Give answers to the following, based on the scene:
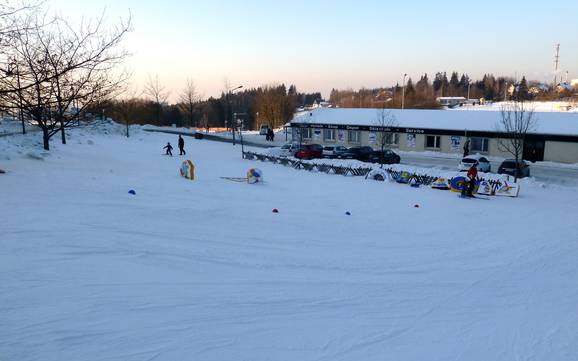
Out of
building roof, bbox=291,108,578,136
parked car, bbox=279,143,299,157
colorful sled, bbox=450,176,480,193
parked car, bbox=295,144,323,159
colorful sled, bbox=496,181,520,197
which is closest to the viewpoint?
colorful sled, bbox=496,181,520,197

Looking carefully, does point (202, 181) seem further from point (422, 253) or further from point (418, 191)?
point (422, 253)

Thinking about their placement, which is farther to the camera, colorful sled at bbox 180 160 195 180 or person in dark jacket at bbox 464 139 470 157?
person in dark jacket at bbox 464 139 470 157

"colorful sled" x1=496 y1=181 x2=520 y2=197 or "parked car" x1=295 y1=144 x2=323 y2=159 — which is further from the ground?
"parked car" x1=295 y1=144 x2=323 y2=159

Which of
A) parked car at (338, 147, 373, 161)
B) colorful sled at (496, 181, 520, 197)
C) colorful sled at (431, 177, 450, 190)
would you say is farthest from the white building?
colorful sled at (496, 181, 520, 197)

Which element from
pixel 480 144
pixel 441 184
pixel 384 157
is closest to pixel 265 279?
pixel 441 184

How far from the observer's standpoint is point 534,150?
1307 inches

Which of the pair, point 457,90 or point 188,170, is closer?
point 188,170

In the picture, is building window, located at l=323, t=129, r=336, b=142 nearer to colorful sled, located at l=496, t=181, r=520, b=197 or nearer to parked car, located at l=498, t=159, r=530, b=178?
parked car, located at l=498, t=159, r=530, b=178

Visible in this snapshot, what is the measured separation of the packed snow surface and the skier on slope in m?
3.21

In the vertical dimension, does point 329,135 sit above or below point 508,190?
above

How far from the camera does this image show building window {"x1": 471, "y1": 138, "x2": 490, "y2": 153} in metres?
35.7

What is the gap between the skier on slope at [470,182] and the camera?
18.0 m

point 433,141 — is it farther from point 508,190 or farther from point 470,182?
point 470,182

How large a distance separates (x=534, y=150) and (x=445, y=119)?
8.27 metres
